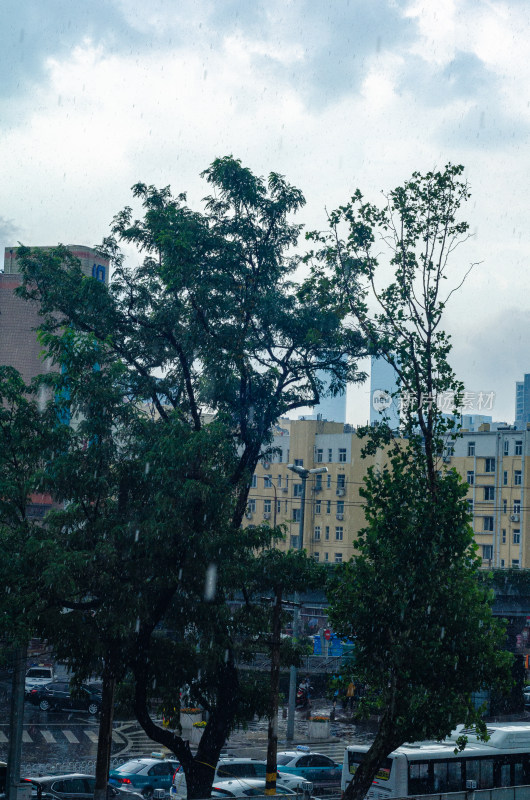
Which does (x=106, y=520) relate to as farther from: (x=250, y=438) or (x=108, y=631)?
(x=250, y=438)

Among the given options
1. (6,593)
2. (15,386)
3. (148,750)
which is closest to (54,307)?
(15,386)

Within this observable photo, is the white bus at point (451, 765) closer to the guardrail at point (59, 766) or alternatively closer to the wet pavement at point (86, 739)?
the guardrail at point (59, 766)

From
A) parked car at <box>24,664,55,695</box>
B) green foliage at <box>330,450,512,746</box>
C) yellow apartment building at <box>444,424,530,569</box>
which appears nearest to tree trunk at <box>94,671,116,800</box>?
green foliage at <box>330,450,512,746</box>

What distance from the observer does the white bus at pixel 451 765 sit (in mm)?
23266

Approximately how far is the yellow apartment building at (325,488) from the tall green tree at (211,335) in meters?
64.3

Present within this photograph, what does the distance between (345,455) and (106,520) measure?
2818 inches

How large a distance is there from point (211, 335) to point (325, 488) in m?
69.4

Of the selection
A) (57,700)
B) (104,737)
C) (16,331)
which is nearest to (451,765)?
(104,737)

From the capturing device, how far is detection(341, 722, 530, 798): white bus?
23.3m

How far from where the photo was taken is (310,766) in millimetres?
28203

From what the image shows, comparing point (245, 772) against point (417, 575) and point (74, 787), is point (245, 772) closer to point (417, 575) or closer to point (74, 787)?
point (74, 787)

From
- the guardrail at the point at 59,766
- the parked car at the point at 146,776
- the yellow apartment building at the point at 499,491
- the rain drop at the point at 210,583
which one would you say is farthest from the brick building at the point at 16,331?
the rain drop at the point at 210,583

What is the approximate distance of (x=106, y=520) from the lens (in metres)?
15.5

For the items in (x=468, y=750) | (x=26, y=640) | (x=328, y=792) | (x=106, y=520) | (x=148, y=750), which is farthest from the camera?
(x=148, y=750)
